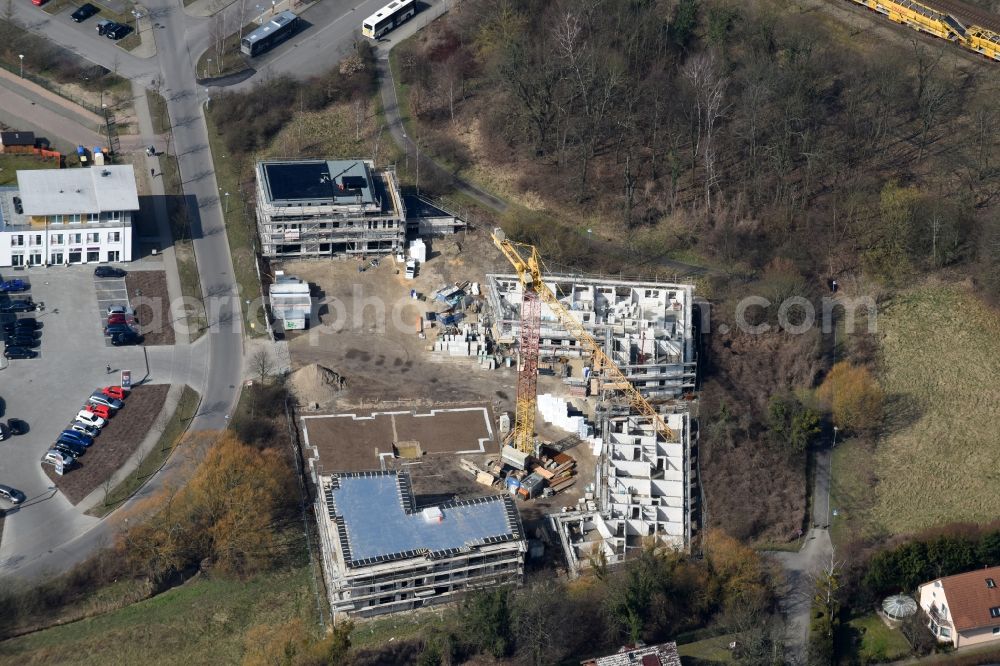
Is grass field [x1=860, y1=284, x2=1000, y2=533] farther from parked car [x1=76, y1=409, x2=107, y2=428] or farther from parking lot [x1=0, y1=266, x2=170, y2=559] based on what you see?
parking lot [x1=0, y1=266, x2=170, y2=559]

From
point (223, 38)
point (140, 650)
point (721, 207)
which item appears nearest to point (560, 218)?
point (721, 207)

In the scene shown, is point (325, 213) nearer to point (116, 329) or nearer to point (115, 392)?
point (116, 329)

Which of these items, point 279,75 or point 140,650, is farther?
point 279,75

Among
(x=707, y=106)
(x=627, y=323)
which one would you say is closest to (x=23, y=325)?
(x=627, y=323)

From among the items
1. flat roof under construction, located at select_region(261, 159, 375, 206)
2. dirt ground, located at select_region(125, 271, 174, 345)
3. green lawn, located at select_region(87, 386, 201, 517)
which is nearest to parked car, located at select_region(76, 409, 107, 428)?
green lawn, located at select_region(87, 386, 201, 517)

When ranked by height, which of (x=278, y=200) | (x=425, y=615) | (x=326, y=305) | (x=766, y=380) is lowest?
(x=425, y=615)

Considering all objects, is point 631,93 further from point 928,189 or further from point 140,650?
point 140,650
